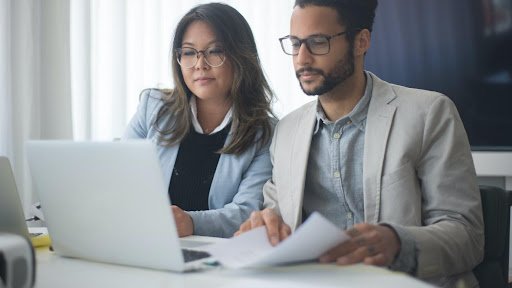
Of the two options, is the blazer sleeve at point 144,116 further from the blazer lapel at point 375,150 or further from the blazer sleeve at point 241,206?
the blazer lapel at point 375,150

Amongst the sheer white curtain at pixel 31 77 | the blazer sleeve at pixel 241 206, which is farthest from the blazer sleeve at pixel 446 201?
the sheer white curtain at pixel 31 77

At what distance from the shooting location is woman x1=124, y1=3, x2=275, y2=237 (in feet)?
6.77

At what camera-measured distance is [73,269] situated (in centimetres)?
119

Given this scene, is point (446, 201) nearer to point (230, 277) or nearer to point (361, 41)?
point (361, 41)

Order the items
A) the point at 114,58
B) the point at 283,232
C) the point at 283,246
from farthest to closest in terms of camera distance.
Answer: the point at 114,58
the point at 283,232
the point at 283,246

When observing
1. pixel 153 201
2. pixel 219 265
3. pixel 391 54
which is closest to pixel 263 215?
pixel 219 265

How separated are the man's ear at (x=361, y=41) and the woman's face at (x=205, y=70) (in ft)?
1.70

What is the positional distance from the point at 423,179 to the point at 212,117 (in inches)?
34.4

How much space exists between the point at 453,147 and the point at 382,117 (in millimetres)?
199

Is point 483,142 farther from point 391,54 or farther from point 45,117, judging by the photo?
point 45,117

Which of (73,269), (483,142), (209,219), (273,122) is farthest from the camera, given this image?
(483,142)

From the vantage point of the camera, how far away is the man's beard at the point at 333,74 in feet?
5.70

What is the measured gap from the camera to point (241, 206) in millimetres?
1930

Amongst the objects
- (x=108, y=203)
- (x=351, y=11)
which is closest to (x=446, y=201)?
(x=351, y=11)
